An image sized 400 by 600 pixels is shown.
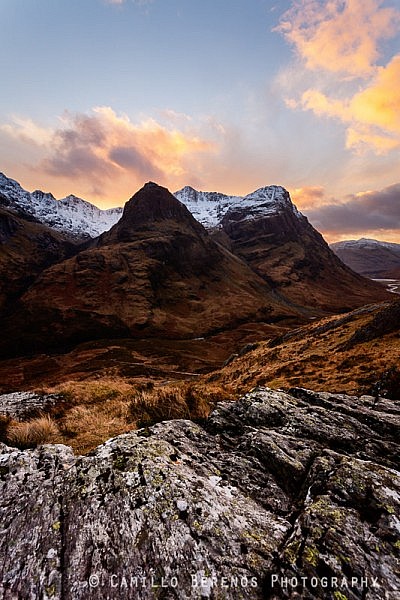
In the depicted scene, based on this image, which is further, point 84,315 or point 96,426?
point 84,315

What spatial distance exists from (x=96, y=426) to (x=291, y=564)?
28.8 ft

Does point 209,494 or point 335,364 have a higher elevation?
point 335,364

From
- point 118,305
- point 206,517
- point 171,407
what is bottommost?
point 206,517

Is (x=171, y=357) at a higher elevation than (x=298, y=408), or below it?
below

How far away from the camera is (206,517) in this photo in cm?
561

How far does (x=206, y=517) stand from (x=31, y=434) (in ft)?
23.2

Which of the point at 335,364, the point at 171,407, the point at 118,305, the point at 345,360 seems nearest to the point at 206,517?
the point at 171,407

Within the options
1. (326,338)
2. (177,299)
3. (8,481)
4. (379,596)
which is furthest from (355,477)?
(177,299)

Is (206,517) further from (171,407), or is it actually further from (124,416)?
(124,416)

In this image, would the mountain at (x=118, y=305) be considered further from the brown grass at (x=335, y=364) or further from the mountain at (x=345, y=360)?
the brown grass at (x=335, y=364)

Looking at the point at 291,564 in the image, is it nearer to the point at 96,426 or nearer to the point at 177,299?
the point at 96,426

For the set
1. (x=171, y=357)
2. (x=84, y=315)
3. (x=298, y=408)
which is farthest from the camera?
(x=84, y=315)

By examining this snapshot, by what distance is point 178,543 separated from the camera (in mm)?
5117

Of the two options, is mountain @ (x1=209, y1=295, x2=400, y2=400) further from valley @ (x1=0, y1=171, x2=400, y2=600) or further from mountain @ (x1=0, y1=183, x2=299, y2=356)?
mountain @ (x1=0, y1=183, x2=299, y2=356)
